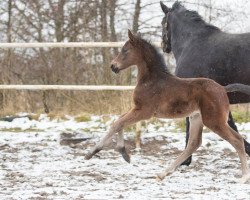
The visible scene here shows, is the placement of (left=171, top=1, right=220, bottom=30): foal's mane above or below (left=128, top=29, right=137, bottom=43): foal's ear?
above

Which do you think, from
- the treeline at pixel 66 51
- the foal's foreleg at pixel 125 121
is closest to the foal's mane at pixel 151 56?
the foal's foreleg at pixel 125 121

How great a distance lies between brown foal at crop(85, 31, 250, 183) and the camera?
4922 millimetres

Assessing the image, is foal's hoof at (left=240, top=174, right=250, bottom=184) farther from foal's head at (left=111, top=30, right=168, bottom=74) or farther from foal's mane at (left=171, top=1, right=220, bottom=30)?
foal's mane at (left=171, top=1, right=220, bottom=30)

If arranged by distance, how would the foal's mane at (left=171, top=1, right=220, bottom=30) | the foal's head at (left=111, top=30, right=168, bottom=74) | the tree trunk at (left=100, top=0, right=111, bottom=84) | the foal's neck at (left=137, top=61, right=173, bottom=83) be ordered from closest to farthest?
1. the foal's neck at (left=137, top=61, right=173, bottom=83)
2. the foal's head at (left=111, top=30, right=168, bottom=74)
3. the foal's mane at (left=171, top=1, right=220, bottom=30)
4. the tree trunk at (left=100, top=0, right=111, bottom=84)

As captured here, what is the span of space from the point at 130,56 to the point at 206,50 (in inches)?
35.6

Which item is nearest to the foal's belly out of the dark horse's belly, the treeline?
the dark horse's belly

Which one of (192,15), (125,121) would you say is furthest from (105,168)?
(192,15)

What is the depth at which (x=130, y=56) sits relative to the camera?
5465 mm

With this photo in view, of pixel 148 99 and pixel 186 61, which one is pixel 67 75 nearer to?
pixel 186 61

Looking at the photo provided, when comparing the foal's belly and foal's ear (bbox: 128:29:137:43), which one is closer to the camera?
the foal's belly

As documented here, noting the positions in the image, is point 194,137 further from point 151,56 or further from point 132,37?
point 132,37

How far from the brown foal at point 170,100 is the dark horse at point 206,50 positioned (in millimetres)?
616

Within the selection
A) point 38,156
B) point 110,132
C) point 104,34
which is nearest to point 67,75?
point 104,34

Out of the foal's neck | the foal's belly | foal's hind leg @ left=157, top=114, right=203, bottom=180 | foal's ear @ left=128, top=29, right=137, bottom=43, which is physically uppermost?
foal's ear @ left=128, top=29, right=137, bottom=43
